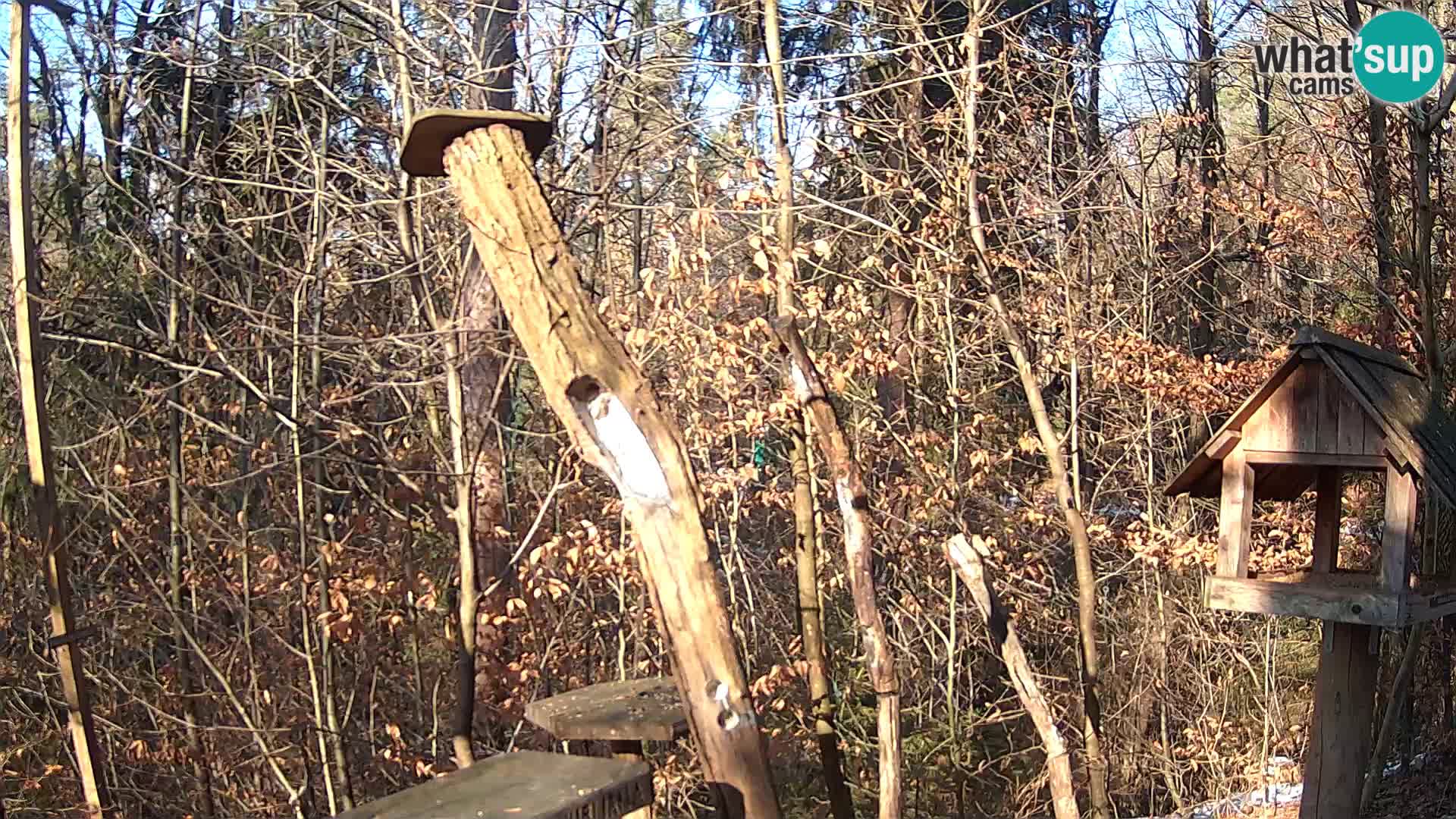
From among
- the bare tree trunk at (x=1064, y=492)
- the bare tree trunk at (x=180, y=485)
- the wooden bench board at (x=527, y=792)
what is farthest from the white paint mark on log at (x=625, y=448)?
the bare tree trunk at (x=180, y=485)

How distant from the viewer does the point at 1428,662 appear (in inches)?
271

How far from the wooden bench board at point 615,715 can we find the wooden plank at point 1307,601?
6.03 ft

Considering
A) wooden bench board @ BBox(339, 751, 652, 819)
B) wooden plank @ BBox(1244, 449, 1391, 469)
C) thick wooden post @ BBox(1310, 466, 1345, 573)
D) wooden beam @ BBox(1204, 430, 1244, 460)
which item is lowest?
wooden bench board @ BBox(339, 751, 652, 819)

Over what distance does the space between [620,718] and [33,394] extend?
1832 mm

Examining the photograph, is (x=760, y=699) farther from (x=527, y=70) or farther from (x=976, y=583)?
(x=527, y=70)

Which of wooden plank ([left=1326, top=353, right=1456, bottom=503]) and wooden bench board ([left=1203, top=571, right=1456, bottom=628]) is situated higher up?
wooden plank ([left=1326, top=353, right=1456, bottom=503])

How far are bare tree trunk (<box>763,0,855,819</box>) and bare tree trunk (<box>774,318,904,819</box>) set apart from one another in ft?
2.86

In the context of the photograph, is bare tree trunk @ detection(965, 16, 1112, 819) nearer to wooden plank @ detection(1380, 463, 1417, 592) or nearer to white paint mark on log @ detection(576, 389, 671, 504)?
wooden plank @ detection(1380, 463, 1417, 592)

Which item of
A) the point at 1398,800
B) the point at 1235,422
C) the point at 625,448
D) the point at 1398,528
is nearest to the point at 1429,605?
the point at 1398,528

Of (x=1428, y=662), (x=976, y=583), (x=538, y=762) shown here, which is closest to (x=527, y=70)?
(x=976, y=583)

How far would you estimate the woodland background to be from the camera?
224 inches

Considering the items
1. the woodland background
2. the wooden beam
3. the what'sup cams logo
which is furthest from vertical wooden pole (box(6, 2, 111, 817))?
the what'sup cams logo

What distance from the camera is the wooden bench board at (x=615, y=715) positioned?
139 inches

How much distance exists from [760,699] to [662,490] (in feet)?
14.8
